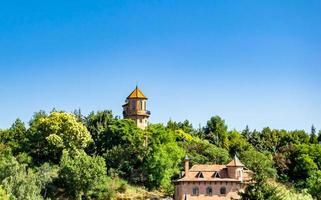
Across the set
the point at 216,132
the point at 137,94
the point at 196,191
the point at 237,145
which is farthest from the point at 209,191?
the point at 216,132

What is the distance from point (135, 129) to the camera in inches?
2844

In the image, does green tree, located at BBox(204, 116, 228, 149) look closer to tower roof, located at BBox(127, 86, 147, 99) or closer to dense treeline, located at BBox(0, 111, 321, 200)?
dense treeline, located at BBox(0, 111, 321, 200)

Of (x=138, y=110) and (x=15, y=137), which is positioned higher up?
(x=138, y=110)

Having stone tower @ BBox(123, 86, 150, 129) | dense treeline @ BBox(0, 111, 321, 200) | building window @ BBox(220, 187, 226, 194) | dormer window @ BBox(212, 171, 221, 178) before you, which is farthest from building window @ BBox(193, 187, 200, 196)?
stone tower @ BBox(123, 86, 150, 129)

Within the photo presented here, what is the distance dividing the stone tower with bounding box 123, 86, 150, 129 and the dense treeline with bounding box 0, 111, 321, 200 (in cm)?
368

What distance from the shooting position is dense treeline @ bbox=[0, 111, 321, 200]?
57.2 meters

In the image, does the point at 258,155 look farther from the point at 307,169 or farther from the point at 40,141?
the point at 40,141

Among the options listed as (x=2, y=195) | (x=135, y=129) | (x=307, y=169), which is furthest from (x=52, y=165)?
(x=307, y=169)

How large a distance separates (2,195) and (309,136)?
5913 centimetres

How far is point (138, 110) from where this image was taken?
80.2 metres

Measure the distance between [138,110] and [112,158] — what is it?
1206cm

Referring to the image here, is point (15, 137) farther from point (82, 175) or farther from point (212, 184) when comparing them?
point (212, 184)

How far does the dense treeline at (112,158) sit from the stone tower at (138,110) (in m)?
3.68

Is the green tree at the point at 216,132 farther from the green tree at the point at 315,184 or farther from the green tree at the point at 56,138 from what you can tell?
the green tree at the point at 56,138
